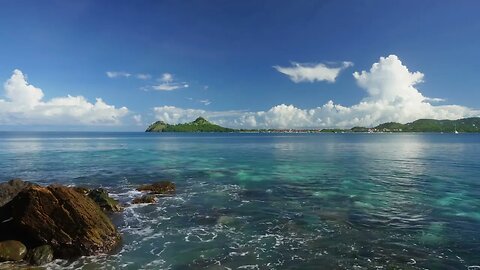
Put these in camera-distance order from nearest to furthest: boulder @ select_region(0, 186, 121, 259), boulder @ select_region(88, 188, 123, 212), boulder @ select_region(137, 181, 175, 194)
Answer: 1. boulder @ select_region(0, 186, 121, 259)
2. boulder @ select_region(88, 188, 123, 212)
3. boulder @ select_region(137, 181, 175, 194)

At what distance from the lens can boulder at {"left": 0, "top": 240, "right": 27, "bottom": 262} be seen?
2180 cm

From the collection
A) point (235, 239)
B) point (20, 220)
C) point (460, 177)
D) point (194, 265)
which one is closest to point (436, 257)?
point (235, 239)

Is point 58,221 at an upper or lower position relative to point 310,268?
upper

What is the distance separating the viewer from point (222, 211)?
34.6 metres

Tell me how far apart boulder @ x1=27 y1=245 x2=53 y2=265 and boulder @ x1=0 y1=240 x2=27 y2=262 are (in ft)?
1.65

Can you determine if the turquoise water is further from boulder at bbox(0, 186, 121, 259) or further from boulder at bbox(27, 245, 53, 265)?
boulder at bbox(0, 186, 121, 259)

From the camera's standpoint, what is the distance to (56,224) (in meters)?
23.6

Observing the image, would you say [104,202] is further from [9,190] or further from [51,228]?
[51,228]

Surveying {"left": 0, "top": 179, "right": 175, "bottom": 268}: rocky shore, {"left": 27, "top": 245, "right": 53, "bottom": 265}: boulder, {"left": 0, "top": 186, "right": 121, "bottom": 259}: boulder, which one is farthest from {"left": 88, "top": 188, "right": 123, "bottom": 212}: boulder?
{"left": 27, "top": 245, "right": 53, "bottom": 265}: boulder

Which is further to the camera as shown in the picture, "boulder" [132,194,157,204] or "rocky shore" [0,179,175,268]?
"boulder" [132,194,157,204]

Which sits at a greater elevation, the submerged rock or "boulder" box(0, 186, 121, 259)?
"boulder" box(0, 186, 121, 259)

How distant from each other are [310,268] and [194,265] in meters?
7.24

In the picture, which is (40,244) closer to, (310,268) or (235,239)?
(235,239)

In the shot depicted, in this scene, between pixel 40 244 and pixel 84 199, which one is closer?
pixel 40 244
